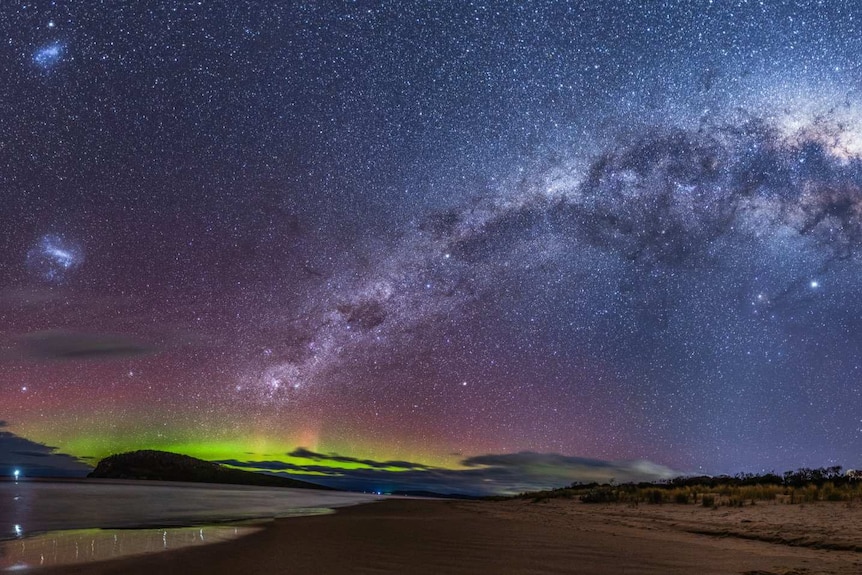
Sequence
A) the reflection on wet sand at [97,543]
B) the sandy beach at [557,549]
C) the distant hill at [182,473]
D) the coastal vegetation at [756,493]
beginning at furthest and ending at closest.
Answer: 1. the distant hill at [182,473]
2. the coastal vegetation at [756,493]
3. the reflection on wet sand at [97,543]
4. the sandy beach at [557,549]

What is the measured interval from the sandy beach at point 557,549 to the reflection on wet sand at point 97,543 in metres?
0.76

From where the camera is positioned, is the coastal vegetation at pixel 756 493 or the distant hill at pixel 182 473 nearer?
the coastal vegetation at pixel 756 493

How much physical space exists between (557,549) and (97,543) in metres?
→ 8.31

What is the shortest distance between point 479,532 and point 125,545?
712 centimetres

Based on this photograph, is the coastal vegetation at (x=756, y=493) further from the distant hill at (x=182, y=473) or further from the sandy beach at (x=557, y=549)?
the distant hill at (x=182, y=473)

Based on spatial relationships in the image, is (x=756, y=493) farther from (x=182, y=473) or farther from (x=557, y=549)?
(x=182, y=473)

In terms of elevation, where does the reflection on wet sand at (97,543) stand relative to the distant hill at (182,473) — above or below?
above

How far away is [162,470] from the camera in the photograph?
18938 cm

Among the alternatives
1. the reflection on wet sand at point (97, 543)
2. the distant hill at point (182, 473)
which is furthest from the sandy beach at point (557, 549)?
the distant hill at point (182, 473)

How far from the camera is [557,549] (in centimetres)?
938

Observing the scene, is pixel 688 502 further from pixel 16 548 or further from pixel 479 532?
pixel 16 548

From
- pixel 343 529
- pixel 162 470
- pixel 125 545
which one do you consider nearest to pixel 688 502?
pixel 343 529

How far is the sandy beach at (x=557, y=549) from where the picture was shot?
7.16 metres

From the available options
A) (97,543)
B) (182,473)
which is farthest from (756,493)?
(182,473)
